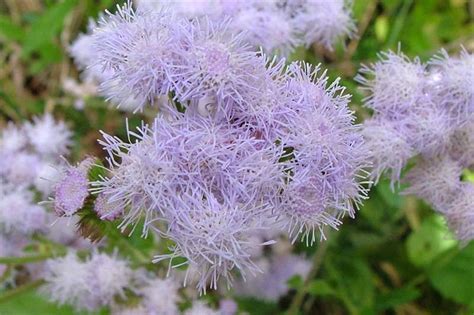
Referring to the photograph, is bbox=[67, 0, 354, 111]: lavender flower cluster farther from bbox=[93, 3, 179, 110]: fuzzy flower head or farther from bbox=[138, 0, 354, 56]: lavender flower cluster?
bbox=[93, 3, 179, 110]: fuzzy flower head

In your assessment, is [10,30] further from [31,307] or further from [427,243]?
[427,243]

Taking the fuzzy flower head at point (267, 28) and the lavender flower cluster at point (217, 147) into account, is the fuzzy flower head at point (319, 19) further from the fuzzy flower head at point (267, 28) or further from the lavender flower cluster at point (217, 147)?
the lavender flower cluster at point (217, 147)

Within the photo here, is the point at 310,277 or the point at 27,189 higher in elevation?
the point at 310,277

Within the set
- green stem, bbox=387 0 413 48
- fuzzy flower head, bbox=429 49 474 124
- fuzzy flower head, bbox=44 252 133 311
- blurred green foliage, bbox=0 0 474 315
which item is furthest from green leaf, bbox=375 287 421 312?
green stem, bbox=387 0 413 48

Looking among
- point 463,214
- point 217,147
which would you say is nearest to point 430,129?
point 463,214

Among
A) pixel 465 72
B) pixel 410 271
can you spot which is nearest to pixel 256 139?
pixel 465 72

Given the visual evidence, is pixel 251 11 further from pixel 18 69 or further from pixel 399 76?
pixel 18 69

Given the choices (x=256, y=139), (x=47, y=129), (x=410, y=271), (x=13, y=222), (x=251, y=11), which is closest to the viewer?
(x=256, y=139)

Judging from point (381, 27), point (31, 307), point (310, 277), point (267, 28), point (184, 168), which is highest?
point (381, 27)
